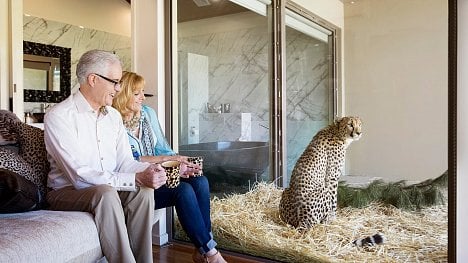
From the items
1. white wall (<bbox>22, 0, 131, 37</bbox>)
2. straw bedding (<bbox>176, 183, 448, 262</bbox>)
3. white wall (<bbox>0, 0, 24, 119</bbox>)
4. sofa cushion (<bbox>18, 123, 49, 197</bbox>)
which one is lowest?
straw bedding (<bbox>176, 183, 448, 262</bbox>)

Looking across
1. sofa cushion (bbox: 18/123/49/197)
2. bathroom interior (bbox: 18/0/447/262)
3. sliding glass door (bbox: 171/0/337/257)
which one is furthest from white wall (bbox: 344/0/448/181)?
sofa cushion (bbox: 18/123/49/197)

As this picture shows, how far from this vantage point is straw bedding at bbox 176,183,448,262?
2.19m

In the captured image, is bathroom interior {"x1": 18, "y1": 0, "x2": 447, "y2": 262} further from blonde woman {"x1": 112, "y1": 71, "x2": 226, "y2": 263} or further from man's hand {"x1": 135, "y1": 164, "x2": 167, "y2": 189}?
man's hand {"x1": 135, "y1": 164, "x2": 167, "y2": 189}

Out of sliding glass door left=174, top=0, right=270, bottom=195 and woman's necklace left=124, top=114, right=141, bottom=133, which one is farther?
sliding glass door left=174, top=0, right=270, bottom=195

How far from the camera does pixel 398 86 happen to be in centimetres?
241

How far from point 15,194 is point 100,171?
1.10 ft

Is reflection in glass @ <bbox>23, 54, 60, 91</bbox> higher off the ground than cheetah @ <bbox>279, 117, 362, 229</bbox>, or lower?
higher

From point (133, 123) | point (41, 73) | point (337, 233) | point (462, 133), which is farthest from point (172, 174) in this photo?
point (41, 73)

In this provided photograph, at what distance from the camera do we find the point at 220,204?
10.5ft

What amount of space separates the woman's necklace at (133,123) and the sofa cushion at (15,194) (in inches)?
28.8

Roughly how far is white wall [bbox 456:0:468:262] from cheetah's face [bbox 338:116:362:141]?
0.68 meters

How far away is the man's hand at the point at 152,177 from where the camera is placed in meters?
1.78

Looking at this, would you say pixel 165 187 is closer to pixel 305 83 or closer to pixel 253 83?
pixel 305 83

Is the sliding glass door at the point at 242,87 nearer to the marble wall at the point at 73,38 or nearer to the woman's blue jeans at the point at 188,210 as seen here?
the woman's blue jeans at the point at 188,210
